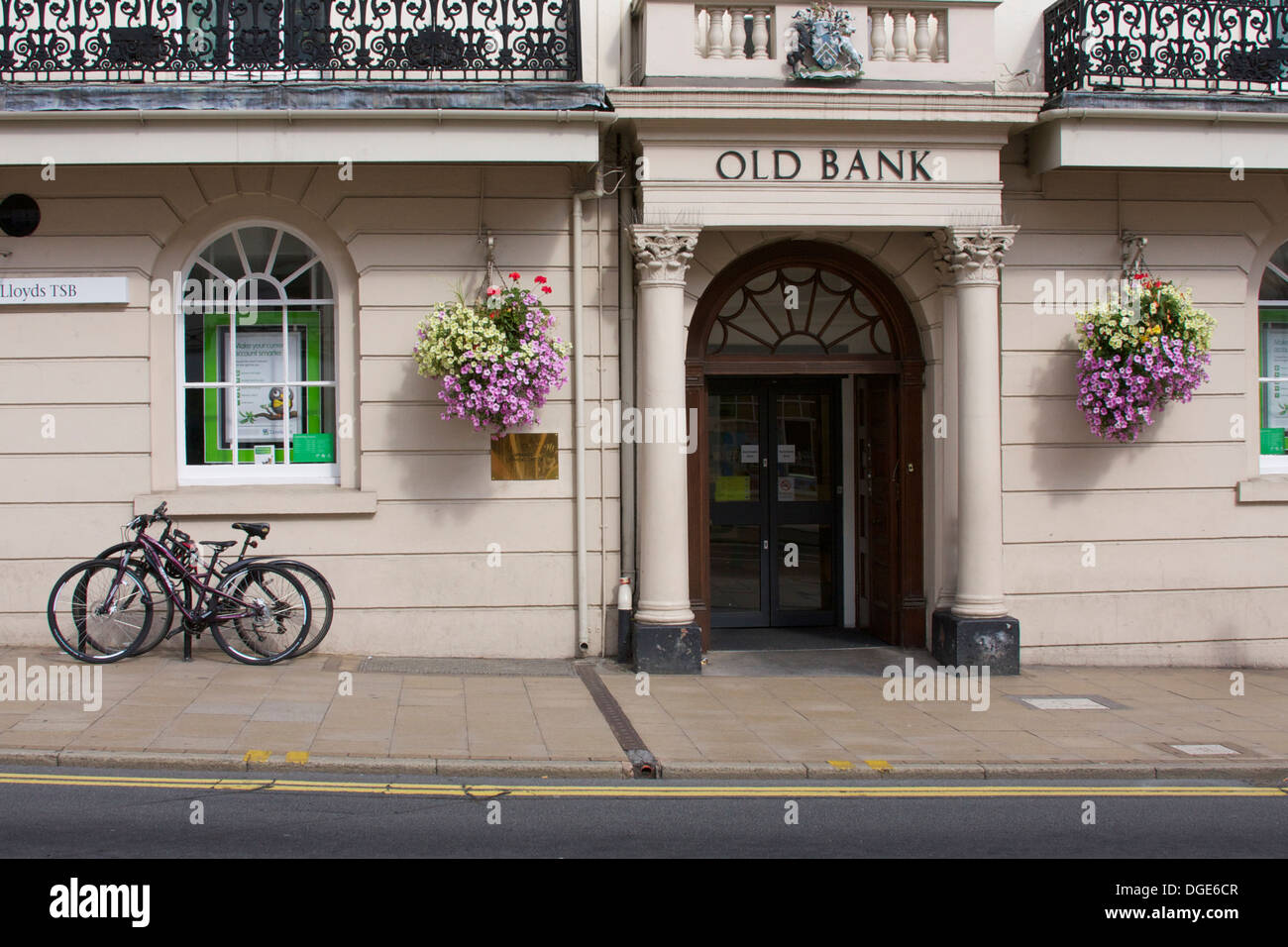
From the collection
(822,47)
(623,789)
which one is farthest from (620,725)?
(822,47)

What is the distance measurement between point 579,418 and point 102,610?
4186 millimetres

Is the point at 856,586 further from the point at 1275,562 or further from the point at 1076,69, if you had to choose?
the point at 1076,69

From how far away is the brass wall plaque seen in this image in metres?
11.2

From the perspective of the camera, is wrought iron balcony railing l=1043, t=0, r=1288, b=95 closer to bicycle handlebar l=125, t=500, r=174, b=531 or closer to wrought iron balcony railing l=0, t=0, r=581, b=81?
wrought iron balcony railing l=0, t=0, r=581, b=81

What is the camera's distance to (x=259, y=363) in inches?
450

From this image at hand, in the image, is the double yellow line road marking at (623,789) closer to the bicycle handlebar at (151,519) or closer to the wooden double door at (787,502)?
the bicycle handlebar at (151,519)

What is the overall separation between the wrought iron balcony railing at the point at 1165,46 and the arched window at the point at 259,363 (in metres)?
6.95

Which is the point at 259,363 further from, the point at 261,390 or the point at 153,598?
the point at 153,598

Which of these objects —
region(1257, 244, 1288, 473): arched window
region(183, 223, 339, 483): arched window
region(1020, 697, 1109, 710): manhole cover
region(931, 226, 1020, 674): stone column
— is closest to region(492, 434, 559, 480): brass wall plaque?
region(183, 223, 339, 483): arched window

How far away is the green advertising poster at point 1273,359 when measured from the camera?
12.4 meters

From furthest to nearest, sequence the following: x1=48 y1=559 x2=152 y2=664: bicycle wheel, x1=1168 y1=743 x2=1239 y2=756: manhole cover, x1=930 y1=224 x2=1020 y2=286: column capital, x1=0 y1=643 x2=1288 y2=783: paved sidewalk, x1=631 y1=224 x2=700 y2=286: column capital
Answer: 1. x1=930 y1=224 x2=1020 y2=286: column capital
2. x1=631 y1=224 x2=700 y2=286: column capital
3. x1=48 y1=559 x2=152 y2=664: bicycle wheel
4. x1=1168 y1=743 x2=1239 y2=756: manhole cover
5. x1=0 y1=643 x2=1288 y2=783: paved sidewalk

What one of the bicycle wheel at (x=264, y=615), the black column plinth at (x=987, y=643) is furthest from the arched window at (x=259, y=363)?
the black column plinth at (x=987, y=643)

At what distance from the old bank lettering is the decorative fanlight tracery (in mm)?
1187

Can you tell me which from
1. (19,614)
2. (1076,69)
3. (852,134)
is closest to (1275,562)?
(1076,69)
